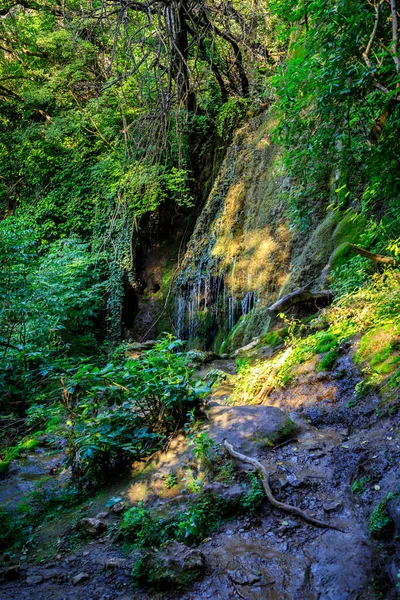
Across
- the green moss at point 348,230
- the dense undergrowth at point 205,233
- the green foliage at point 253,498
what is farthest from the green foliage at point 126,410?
the green moss at point 348,230

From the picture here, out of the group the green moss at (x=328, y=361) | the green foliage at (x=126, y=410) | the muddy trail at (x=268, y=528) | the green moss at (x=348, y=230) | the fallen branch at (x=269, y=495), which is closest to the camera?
the muddy trail at (x=268, y=528)

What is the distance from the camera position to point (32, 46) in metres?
14.6

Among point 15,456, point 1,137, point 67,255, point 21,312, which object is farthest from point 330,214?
point 1,137

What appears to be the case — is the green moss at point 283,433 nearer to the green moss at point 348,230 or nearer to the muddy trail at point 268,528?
the muddy trail at point 268,528

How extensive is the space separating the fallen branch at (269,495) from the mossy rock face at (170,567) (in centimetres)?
63

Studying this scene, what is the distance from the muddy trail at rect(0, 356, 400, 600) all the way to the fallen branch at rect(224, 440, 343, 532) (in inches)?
1.7

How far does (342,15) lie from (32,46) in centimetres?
1539

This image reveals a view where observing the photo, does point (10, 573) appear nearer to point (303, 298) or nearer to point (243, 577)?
point (243, 577)

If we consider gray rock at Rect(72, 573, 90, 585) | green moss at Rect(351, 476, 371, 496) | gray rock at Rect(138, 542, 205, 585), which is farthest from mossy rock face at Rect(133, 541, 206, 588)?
green moss at Rect(351, 476, 371, 496)

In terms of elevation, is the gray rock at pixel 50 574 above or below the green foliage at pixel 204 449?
below

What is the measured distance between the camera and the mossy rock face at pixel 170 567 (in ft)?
7.41

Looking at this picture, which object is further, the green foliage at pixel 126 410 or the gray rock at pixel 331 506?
the green foliage at pixel 126 410

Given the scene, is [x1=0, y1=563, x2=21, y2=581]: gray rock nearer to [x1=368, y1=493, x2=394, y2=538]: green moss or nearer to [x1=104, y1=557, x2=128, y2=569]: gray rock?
[x1=104, y1=557, x2=128, y2=569]: gray rock

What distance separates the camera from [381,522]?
87.4 inches
